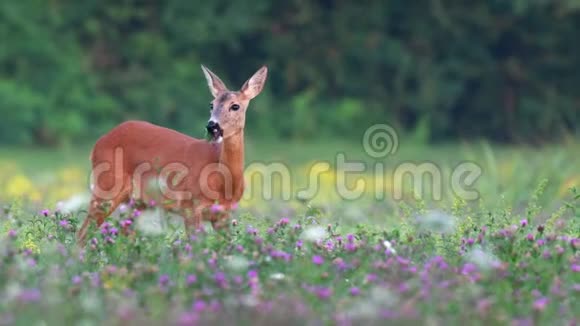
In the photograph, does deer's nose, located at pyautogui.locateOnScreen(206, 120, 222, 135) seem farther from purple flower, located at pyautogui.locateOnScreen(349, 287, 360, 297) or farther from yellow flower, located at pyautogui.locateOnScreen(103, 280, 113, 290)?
purple flower, located at pyautogui.locateOnScreen(349, 287, 360, 297)

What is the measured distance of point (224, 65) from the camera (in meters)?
24.6

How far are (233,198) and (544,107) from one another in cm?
1624

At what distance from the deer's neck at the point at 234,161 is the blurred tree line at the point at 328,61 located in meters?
13.6

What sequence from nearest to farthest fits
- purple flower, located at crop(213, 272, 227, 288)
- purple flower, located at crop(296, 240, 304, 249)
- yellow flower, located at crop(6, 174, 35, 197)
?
1. purple flower, located at crop(213, 272, 227, 288)
2. purple flower, located at crop(296, 240, 304, 249)
3. yellow flower, located at crop(6, 174, 35, 197)

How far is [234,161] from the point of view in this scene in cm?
911

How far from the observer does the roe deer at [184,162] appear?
29.2 feet

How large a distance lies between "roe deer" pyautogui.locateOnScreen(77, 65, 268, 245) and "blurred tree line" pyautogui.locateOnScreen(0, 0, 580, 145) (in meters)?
13.1

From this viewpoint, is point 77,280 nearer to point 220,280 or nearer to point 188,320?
point 220,280

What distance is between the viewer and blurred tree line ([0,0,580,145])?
76.0ft

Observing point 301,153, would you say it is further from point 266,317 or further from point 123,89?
point 266,317

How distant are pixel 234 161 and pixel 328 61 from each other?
1523 centimetres

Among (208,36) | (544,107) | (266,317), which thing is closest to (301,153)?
(208,36)

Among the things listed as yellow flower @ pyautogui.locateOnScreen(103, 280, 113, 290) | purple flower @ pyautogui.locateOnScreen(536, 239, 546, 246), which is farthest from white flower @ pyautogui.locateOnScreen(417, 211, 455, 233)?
yellow flower @ pyautogui.locateOnScreen(103, 280, 113, 290)

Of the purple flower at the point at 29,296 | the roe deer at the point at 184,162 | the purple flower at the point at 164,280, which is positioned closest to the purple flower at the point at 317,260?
the purple flower at the point at 164,280
